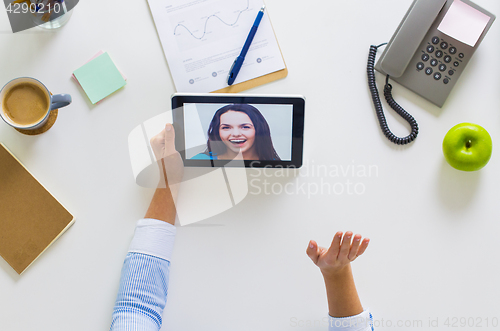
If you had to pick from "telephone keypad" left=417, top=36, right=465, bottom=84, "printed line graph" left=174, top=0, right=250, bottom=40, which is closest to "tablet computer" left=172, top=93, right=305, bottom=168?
"printed line graph" left=174, top=0, right=250, bottom=40

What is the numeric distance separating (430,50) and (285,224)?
51cm

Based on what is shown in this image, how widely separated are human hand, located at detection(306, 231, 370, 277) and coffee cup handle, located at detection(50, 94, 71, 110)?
58 cm

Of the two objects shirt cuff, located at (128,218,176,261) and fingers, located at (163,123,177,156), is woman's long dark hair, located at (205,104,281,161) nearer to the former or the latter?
fingers, located at (163,123,177,156)

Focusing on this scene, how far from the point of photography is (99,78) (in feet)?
2.50

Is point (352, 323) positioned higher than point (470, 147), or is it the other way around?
point (470, 147)

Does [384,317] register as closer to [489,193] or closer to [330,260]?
[330,260]

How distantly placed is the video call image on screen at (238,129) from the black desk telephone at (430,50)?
0.76 ft

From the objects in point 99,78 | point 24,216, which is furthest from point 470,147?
point 24,216

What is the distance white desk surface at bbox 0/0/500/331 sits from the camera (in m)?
0.77

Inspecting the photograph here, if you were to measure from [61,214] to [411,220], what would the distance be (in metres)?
0.81

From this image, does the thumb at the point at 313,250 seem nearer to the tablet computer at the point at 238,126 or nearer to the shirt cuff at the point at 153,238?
the tablet computer at the point at 238,126

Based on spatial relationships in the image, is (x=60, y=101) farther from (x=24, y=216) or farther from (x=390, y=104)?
(x=390, y=104)

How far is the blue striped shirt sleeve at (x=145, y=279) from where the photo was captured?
716mm

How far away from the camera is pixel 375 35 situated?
76cm
